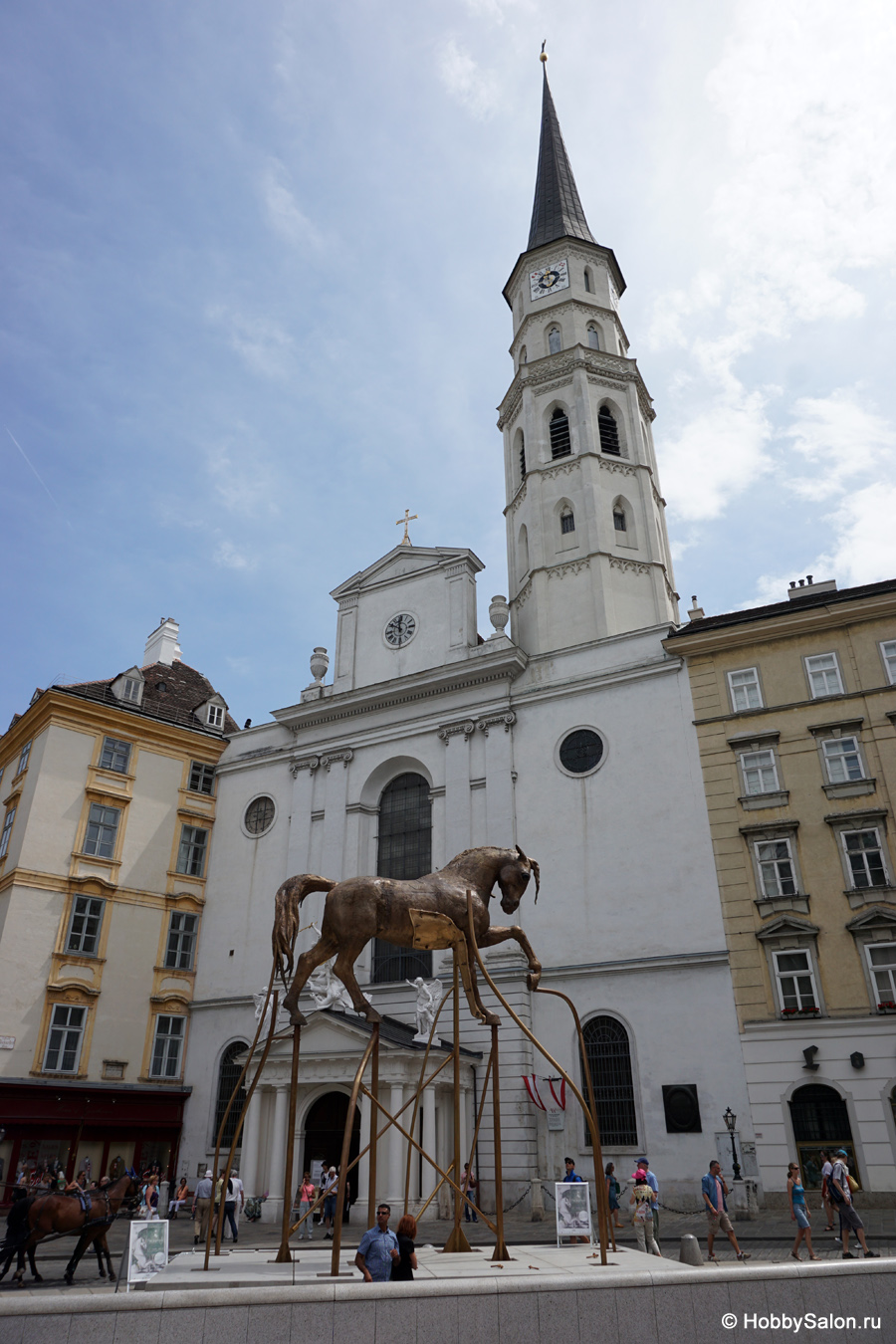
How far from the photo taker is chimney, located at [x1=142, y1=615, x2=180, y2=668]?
42.3m

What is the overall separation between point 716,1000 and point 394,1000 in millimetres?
10454

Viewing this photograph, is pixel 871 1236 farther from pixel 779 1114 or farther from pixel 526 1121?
pixel 526 1121

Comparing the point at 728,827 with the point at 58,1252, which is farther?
the point at 728,827

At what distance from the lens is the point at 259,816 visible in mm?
35625

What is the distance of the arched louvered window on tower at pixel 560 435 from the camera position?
37.3 m

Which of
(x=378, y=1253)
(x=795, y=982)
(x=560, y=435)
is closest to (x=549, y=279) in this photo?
(x=560, y=435)

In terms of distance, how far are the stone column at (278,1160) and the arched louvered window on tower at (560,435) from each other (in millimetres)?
25241

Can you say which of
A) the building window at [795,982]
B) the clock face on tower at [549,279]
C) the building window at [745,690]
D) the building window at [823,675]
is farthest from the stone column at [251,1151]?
the clock face on tower at [549,279]

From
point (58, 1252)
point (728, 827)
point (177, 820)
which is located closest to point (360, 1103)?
point (58, 1252)

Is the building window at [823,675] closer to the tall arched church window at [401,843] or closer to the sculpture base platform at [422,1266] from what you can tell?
the tall arched church window at [401,843]

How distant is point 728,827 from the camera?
25219 mm

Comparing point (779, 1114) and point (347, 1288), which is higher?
point (779, 1114)

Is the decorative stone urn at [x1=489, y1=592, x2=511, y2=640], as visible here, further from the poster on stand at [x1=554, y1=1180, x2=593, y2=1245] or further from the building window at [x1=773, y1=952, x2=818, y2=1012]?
the poster on stand at [x1=554, y1=1180, x2=593, y2=1245]

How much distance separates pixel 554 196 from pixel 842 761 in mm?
34215
